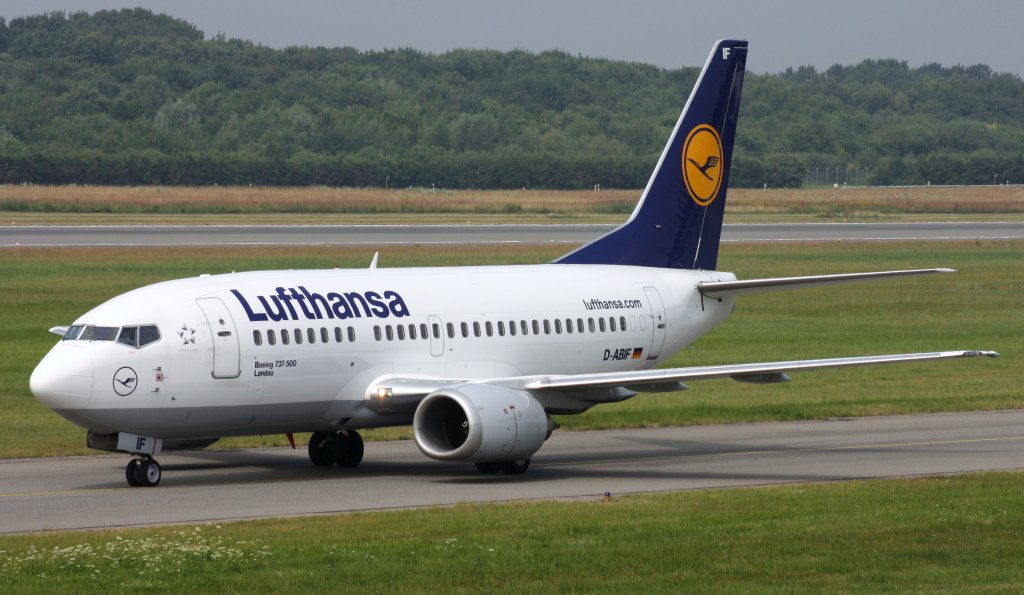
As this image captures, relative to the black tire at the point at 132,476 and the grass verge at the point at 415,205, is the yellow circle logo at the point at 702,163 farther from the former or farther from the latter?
the grass verge at the point at 415,205

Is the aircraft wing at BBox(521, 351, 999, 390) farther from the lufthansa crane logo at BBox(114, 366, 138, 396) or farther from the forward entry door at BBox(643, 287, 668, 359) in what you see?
the lufthansa crane logo at BBox(114, 366, 138, 396)

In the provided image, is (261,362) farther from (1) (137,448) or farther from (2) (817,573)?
(2) (817,573)

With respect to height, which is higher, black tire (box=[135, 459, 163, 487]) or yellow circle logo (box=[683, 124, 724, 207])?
yellow circle logo (box=[683, 124, 724, 207])

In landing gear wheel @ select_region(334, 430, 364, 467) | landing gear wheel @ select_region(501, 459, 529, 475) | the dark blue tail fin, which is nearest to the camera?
landing gear wheel @ select_region(501, 459, 529, 475)

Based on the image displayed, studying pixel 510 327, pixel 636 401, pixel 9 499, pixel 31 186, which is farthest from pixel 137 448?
pixel 31 186

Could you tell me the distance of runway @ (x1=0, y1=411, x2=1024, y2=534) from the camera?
2367 cm

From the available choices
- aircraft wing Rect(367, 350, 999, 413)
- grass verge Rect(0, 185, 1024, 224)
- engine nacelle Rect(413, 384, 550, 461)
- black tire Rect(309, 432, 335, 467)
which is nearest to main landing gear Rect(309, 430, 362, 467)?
black tire Rect(309, 432, 335, 467)

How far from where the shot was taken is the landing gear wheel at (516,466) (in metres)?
27.3

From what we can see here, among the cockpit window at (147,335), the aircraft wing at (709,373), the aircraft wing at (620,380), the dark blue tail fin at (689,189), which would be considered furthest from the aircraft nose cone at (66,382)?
the dark blue tail fin at (689,189)

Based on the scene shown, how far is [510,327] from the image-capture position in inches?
1172

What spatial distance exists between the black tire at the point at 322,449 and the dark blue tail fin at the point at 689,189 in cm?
720

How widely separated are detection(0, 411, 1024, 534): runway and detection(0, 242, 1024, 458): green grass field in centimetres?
201

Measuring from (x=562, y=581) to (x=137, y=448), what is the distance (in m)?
10.4

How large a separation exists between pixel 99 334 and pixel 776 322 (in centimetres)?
3254
